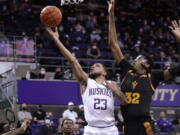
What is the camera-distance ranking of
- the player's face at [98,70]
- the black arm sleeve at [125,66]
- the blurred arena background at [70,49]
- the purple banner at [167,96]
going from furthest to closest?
the purple banner at [167,96] < the blurred arena background at [70,49] < the black arm sleeve at [125,66] < the player's face at [98,70]

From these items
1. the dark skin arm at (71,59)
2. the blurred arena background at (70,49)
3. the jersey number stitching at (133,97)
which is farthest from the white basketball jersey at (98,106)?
the blurred arena background at (70,49)

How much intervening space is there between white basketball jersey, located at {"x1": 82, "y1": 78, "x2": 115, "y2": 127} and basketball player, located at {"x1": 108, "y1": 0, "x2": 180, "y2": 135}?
0.24 meters

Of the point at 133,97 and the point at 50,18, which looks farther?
the point at 50,18

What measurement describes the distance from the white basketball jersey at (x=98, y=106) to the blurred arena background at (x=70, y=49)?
834 centimetres

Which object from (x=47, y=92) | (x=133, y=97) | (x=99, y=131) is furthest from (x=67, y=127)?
(x=47, y=92)

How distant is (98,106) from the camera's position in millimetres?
6598

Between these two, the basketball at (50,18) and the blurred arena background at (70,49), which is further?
the blurred arena background at (70,49)

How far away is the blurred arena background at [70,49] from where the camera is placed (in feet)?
57.8

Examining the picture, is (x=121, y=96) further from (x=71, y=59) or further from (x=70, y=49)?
(x=70, y=49)

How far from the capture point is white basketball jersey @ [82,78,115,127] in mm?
6605

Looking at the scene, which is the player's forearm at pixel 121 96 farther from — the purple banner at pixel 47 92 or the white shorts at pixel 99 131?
the purple banner at pixel 47 92

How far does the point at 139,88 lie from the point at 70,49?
14.2m

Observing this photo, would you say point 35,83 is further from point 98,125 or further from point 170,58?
point 98,125

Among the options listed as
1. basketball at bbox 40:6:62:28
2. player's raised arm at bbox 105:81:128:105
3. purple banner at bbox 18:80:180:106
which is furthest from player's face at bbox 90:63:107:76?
purple banner at bbox 18:80:180:106
